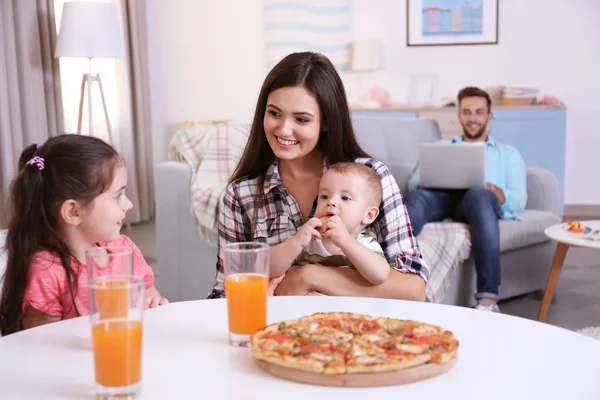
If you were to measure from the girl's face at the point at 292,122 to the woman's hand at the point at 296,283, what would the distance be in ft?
0.92

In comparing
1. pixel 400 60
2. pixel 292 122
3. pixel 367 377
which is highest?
pixel 400 60

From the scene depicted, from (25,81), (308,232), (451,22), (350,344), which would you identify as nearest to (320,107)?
(308,232)

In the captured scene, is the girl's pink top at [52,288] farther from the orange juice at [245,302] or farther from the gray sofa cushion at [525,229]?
the gray sofa cushion at [525,229]

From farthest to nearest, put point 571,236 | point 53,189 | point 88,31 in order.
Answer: point 88,31 < point 571,236 < point 53,189

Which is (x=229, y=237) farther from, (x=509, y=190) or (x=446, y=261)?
(x=509, y=190)

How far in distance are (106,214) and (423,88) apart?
5.06 m

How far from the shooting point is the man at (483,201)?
324 centimetres

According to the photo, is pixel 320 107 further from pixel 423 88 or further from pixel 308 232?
pixel 423 88

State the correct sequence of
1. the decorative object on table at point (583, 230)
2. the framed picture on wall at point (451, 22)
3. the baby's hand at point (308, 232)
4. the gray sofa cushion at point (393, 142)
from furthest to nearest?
the framed picture on wall at point (451, 22)
the gray sofa cushion at point (393, 142)
the decorative object on table at point (583, 230)
the baby's hand at point (308, 232)

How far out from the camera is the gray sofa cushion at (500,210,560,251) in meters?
3.43

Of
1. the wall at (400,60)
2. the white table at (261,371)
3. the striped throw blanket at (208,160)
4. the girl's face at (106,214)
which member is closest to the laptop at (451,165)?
the striped throw blanket at (208,160)

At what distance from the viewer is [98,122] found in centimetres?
541

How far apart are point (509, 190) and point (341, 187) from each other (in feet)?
7.25

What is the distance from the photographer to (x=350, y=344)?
0.93 meters
